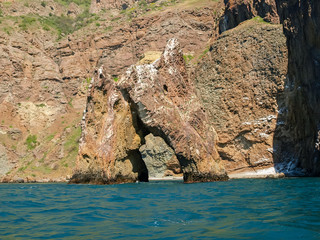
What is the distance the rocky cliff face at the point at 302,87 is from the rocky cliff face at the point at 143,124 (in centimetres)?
904

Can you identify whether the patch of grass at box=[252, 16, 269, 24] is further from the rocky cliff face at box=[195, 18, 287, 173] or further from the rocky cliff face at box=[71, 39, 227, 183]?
the rocky cliff face at box=[71, 39, 227, 183]

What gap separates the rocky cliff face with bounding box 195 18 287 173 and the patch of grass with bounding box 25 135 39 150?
3001 cm

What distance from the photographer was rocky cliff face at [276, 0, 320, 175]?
28312 millimetres

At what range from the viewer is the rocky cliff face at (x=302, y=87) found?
28.3m

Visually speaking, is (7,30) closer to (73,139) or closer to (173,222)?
(73,139)

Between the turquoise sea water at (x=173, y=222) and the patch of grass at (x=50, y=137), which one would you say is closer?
the turquoise sea water at (x=173, y=222)

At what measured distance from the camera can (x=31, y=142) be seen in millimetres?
59719

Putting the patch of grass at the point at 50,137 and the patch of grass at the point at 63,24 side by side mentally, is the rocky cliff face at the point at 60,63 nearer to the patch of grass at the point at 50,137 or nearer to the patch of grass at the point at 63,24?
the patch of grass at the point at 50,137

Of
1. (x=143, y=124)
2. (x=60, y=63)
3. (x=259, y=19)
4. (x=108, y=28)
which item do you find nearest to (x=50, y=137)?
(x=60, y=63)

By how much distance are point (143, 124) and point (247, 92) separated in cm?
2011

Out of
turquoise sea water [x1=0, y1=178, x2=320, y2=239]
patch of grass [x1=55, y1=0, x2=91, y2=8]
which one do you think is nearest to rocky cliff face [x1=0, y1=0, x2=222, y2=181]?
turquoise sea water [x1=0, y1=178, x2=320, y2=239]

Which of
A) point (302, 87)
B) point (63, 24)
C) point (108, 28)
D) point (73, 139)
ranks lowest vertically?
point (73, 139)

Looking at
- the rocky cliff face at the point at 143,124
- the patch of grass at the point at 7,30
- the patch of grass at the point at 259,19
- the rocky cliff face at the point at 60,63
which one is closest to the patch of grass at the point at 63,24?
the rocky cliff face at the point at 60,63

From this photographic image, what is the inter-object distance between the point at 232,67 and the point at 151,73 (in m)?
20.8
